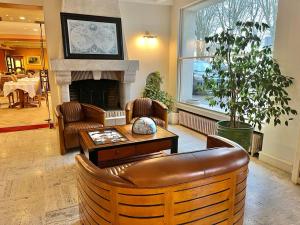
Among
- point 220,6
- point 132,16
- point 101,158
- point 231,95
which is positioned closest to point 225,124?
point 231,95

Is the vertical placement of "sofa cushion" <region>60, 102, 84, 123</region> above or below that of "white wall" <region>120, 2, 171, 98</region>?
below

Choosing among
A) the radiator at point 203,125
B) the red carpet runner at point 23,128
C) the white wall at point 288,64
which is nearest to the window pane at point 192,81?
the radiator at point 203,125

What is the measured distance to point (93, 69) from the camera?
15.2 ft

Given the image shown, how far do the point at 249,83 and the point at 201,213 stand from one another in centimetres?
207

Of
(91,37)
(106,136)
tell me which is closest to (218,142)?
(106,136)

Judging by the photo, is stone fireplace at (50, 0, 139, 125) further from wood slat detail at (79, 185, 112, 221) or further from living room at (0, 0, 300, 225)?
wood slat detail at (79, 185, 112, 221)

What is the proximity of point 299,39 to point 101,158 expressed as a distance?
9.01ft

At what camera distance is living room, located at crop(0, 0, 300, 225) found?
52.6 inches

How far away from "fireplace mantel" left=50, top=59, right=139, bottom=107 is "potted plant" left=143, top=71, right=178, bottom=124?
47 cm

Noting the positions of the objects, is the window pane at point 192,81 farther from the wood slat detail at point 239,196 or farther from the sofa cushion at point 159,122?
the wood slat detail at point 239,196

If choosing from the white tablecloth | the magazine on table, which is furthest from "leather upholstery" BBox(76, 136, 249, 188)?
the white tablecloth

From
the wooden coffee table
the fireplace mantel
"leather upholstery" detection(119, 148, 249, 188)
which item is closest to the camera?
"leather upholstery" detection(119, 148, 249, 188)

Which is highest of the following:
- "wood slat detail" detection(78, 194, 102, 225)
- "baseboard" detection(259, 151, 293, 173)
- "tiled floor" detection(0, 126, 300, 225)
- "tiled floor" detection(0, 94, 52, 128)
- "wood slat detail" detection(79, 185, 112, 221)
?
"wood slat detail" detection(79, 185, 112, 221)

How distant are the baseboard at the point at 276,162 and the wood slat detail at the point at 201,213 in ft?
6.50
